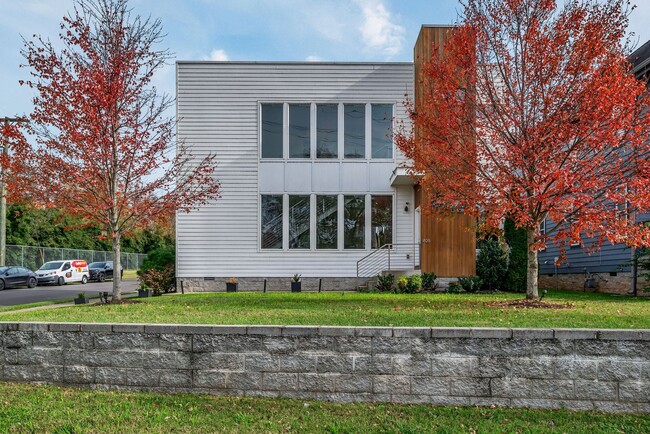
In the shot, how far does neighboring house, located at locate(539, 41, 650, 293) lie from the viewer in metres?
14.2

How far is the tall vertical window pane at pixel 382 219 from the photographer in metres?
16.5

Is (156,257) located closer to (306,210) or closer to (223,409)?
(306,210)

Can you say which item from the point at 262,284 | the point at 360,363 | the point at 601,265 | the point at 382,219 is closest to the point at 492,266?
the point at 382,219

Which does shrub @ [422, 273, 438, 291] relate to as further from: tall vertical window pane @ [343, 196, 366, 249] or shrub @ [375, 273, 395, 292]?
tall vertical window pane @ [343, 196, 366, 249]

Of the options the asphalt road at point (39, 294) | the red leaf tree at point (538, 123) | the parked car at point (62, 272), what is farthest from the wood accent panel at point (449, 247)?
the parked car at point (62, 272)

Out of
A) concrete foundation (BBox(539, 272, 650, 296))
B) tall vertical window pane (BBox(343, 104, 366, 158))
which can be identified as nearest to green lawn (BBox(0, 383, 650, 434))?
concrete foundation (BBox(539, 272, 650, 296))

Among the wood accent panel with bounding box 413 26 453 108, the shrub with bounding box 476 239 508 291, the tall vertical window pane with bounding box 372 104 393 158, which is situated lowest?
the shrub with bounding box 476 239 508 291

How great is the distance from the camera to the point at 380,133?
16594 millimetres

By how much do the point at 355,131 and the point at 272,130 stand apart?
2.62 metres

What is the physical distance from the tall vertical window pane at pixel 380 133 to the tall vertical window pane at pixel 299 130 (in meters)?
2.08

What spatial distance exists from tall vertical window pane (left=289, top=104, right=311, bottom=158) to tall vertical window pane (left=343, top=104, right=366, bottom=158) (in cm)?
120

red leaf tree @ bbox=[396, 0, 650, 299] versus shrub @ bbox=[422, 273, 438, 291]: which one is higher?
red leaf tree @ bbox=[396, 0, 650, 299]

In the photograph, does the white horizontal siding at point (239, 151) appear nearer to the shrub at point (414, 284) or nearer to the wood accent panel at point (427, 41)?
the wood accent panel at point (427, 41)

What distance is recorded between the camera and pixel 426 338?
18.4 ft
